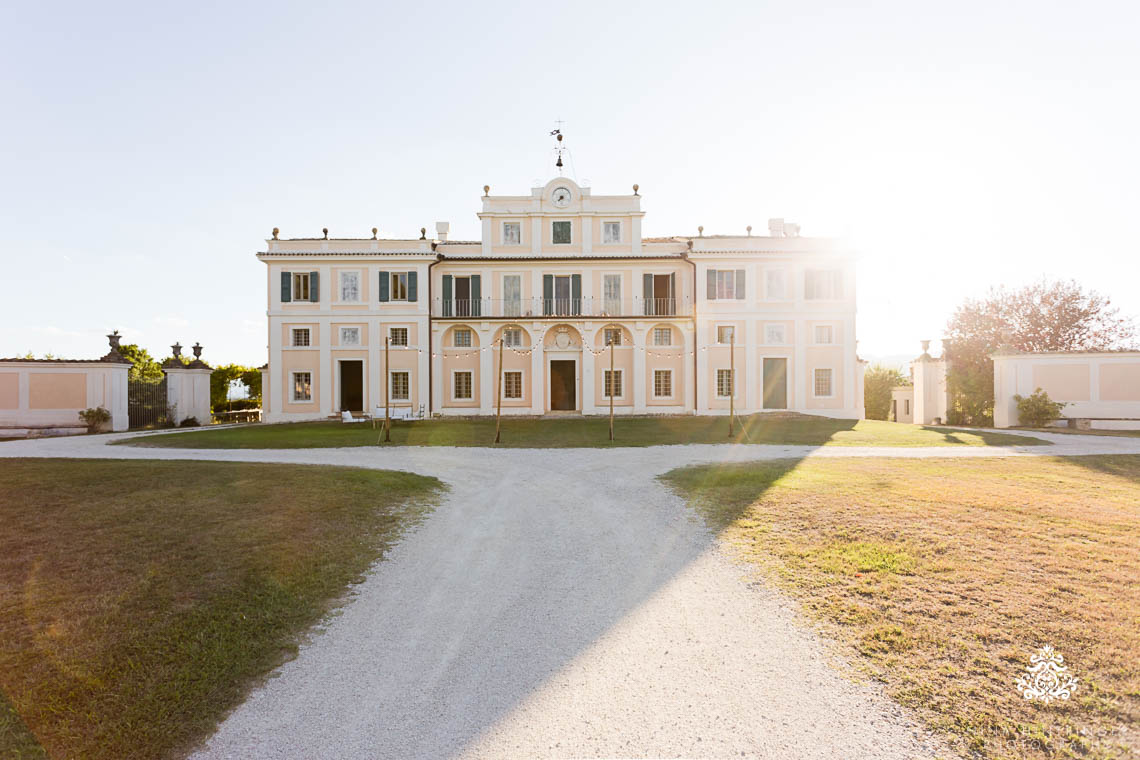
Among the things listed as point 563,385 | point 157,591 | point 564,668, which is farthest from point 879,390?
point 157,591

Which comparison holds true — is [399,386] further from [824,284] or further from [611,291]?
[824,284]

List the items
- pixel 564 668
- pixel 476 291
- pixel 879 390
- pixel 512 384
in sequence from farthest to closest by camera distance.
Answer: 1. pixel 879 390
2. pixel 512 384
3. pixel 476 291
4. pixel 564 668

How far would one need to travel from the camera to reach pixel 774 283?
3141 cm

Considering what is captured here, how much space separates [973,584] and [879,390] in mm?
41770

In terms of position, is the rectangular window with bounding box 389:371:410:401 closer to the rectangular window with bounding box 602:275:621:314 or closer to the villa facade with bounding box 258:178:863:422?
the villa facade with bounding box 258:178:863:422

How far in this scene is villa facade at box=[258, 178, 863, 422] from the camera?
3112cm

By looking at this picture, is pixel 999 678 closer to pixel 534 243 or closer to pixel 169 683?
pixel 169 683

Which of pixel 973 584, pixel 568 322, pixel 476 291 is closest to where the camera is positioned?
pixel 973 584

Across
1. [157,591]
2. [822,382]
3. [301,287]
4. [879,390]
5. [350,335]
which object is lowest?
[157,591]

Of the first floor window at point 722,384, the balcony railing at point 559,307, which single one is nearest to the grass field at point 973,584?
the first floor window at point 722,384

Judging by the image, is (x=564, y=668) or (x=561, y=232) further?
(x=561, y=232)

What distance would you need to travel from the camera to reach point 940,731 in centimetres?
330

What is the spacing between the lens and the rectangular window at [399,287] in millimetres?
31500

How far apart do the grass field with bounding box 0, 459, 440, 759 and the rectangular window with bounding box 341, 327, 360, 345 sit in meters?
21.3
